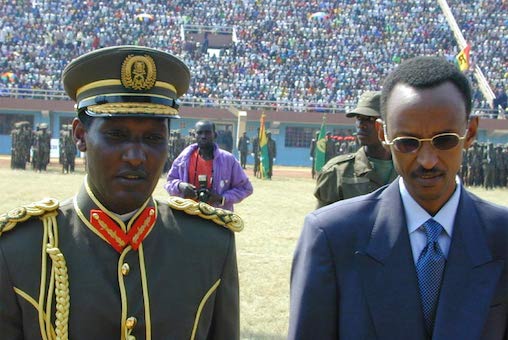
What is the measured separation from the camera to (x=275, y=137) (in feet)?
117

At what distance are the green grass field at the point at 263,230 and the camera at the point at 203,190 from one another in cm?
118

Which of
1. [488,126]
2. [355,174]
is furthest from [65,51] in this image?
[355,174]

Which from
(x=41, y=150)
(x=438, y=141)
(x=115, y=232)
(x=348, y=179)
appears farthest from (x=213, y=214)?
(x=41, y=150)

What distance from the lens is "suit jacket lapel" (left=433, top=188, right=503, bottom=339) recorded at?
1865 mm

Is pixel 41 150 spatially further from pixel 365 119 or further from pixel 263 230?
pixel 365 119

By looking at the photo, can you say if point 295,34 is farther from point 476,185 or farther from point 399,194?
point 399,194

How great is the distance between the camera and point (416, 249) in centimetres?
200

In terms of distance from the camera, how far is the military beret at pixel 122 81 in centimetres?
222

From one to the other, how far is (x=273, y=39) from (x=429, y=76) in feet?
140

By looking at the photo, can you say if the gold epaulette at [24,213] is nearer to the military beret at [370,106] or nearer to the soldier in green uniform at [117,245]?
the soldier in green uniform at [117,245]

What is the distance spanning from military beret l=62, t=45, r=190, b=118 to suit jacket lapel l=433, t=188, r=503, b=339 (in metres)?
1.01

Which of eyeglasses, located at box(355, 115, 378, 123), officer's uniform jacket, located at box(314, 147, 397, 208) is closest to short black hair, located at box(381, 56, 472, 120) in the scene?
officer's uniform jacket, located at box(314, 147, 397, 208)

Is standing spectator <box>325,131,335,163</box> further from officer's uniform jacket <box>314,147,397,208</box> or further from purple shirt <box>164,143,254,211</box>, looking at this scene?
officer's uniform jacket <box>314,147,397,208</box>

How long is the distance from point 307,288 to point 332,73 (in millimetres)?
39432
